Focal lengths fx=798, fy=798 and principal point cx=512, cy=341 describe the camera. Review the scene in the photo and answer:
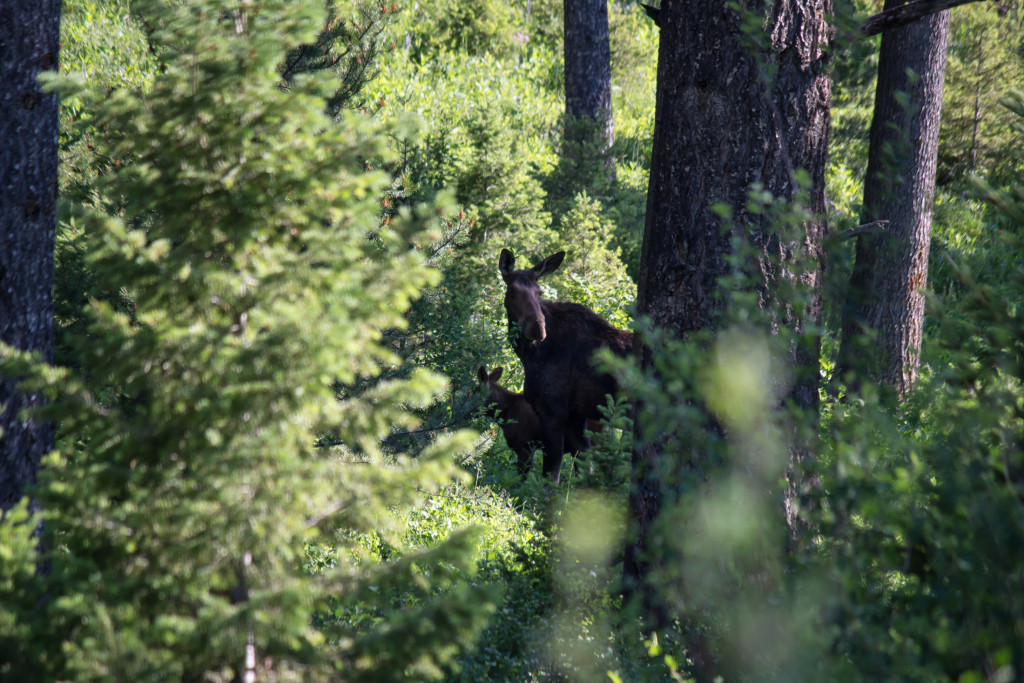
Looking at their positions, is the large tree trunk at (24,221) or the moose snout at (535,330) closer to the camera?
the large tree trunk at (24,221)

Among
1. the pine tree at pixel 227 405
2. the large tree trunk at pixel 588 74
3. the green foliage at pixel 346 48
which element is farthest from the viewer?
the large tree trunk at pixel 588 74

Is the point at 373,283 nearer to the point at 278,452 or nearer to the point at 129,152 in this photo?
the point at 278,452

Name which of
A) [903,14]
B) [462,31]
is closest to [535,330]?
[903,14]

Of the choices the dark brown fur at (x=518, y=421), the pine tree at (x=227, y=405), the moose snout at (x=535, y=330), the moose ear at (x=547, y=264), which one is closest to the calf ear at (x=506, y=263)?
the moose ear at (x=547, y=264)

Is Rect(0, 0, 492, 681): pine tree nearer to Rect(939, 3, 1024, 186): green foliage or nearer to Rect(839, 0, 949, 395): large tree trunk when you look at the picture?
Rect(839, 0, 949, 395): large tree trunk

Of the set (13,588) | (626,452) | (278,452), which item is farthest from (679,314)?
(13,588)

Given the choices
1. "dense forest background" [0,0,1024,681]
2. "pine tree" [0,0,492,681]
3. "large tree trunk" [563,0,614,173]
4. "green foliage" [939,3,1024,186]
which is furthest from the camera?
"large tree trunk" [563,0,614,173]

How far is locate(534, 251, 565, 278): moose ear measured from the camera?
369 inches

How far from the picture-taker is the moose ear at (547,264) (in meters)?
9.38

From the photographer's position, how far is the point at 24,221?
5121 mm

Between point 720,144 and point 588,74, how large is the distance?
12.9 metres

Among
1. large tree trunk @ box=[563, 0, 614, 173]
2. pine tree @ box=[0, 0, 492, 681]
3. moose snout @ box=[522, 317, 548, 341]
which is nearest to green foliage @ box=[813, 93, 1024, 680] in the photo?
pine tree @ box=[0, 0, 492, 681]

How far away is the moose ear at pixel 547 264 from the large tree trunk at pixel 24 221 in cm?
529

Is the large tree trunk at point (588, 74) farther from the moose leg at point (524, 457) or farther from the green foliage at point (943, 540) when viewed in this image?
the green foliage at point (943, 540)
